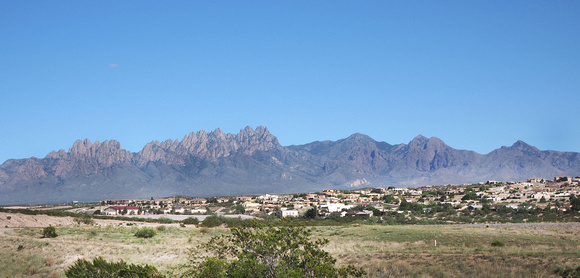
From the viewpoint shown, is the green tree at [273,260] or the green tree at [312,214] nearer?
the green tree at [273,260]

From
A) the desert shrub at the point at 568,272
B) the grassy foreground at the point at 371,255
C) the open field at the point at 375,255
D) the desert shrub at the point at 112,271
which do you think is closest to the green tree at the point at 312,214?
the open field at the point at 375,255

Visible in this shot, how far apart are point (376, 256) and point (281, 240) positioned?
1574 centimetres

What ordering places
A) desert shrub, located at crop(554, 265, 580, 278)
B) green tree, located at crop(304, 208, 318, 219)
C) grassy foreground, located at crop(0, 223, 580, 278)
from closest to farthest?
1. desert shrub, located at crop(554, 265, 580, 278)
2. grassy foreground, located at crop(0, 223, 580, 278)
3. green tree, located at crop(304, 208, 318, 219)

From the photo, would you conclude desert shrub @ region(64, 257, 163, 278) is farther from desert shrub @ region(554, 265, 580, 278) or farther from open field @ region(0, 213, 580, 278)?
desert shrub @ region(554, 265, 580, 278)

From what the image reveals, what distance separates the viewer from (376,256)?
31.5m

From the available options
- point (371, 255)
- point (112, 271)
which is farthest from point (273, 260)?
point (371, 255)

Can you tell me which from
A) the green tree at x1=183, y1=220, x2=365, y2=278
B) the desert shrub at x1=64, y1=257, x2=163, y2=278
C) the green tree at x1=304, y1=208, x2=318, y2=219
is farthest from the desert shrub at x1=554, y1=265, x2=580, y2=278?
the green tree at x1=304, y1=208, x2=318, y2=219

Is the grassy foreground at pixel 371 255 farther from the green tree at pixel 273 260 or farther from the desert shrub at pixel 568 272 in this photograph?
the green tree at pixel 273 260

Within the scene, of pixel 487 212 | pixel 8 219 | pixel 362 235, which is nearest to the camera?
pixel 362 235

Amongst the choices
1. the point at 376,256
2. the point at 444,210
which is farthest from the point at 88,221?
the point at 444,210

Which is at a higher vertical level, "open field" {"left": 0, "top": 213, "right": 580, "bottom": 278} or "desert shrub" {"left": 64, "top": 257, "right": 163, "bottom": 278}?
"desert shrub" {"left": 64, "top": 257, "right": 163, "bottom": 278}

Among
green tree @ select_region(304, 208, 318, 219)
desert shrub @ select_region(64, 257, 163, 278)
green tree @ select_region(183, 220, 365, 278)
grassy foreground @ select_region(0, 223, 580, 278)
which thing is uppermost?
green tree @ select_region(183, 220, 365, 278)

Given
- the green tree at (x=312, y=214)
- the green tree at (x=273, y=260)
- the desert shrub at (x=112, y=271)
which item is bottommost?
the green tree at (x=312, y=214)

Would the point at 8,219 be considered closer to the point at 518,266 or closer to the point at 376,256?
the point at 376,256
